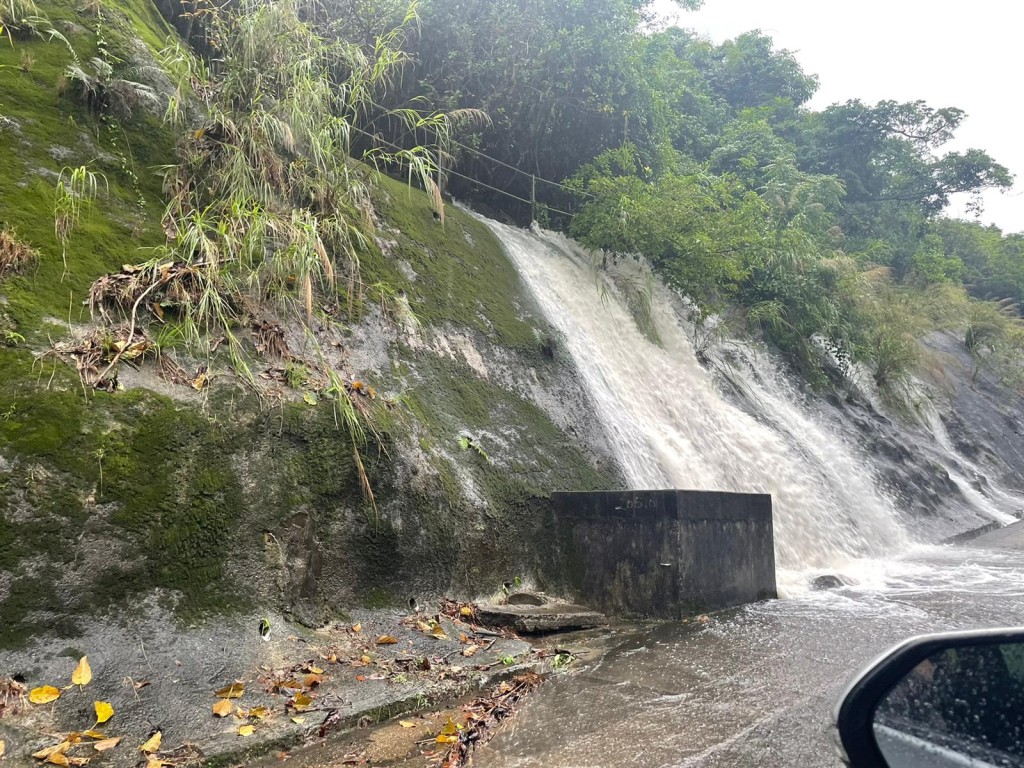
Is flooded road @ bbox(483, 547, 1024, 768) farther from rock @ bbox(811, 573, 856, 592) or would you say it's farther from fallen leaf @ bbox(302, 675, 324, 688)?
fallen leaf @ bbox(302, 675, 324, 688)

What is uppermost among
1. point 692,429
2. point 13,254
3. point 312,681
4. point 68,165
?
point 68,165

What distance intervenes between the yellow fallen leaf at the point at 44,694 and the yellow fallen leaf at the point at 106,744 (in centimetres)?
28

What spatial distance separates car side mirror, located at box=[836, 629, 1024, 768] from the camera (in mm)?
1083

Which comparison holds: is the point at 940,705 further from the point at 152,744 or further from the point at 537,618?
the point at 537,618

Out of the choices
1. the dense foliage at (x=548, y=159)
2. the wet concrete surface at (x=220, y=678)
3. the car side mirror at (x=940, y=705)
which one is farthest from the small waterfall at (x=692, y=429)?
the car side mirror at (x=940, y=705)

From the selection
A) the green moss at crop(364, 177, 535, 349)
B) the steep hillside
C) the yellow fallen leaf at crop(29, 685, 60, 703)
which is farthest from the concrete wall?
the yellow fallen leaf at crop(29, 685, 60, 703)

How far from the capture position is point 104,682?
291 centimetres

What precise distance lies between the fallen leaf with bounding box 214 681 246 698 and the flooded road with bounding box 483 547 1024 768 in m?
1.13

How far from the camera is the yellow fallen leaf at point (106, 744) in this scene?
262cm

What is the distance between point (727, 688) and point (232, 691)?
7.99 feet

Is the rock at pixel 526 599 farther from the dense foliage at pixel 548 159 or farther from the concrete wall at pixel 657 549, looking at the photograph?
the dense foliage at pixel 548 159

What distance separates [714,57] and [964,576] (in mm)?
26823

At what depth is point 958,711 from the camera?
112 cm

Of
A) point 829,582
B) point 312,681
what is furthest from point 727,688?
point 829,582
